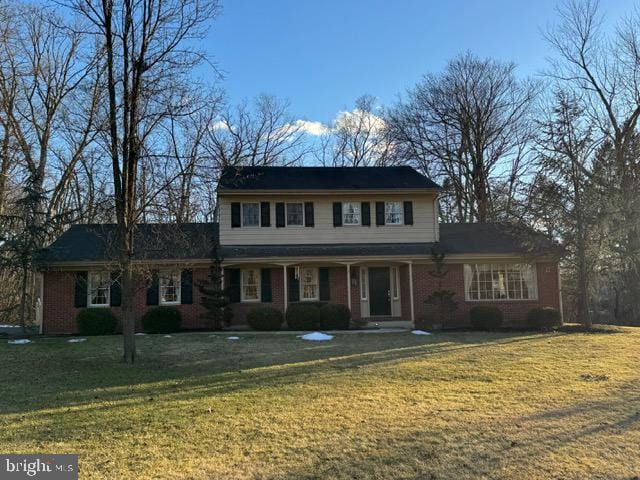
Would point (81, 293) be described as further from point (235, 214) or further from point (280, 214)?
point (280, 214)

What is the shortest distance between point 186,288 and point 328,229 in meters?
5.87

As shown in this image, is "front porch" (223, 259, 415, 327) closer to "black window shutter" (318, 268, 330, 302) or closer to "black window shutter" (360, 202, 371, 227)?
"black window shutter" (318, 268, 330, 302)

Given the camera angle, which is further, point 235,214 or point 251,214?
point 251,214

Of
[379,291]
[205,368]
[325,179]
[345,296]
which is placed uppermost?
[325,179]

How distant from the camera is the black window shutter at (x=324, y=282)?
1922 cm

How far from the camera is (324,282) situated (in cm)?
1927

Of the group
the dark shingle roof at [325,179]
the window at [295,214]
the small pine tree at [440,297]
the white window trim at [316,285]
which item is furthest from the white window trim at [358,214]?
the small pine tree at [440,297]

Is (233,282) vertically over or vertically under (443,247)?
under

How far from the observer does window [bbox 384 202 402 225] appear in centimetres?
2012

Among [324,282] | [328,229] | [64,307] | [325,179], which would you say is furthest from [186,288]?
[325,179]

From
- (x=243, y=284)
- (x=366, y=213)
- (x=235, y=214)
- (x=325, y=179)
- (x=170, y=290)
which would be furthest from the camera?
(x=325, y=179)

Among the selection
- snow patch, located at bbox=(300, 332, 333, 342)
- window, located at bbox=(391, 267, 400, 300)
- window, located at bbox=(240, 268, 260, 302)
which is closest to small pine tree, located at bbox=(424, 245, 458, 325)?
window, located at bbox=(391, 267, 400, 300)

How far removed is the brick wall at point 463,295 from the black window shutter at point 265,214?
5.94m

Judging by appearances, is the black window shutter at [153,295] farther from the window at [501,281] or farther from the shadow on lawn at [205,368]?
the window at [501,281]
